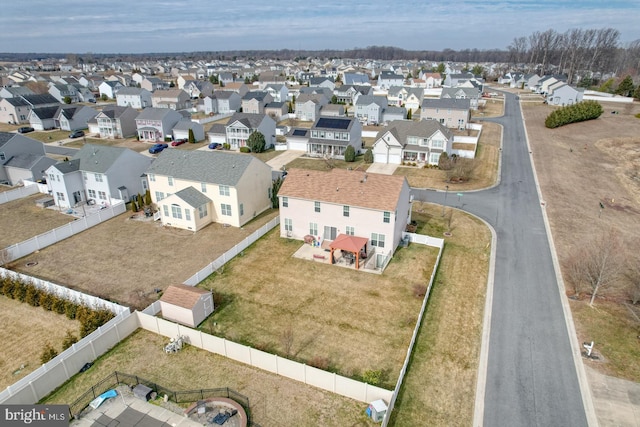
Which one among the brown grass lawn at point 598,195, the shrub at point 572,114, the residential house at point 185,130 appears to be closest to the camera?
the brown grass lawn at point 598,195

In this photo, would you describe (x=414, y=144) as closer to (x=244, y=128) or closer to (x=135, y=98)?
(x=244, y=128)

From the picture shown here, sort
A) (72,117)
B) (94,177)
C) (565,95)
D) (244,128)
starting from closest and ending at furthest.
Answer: (94,177)
(244,128)
(72,117)
(565,95)

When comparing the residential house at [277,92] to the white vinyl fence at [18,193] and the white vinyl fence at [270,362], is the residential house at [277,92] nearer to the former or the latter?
the white vinyl fence at [18,193]

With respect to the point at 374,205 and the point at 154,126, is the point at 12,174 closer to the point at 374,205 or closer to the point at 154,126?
the point at 154,126

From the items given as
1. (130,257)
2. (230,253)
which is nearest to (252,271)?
(230,253)

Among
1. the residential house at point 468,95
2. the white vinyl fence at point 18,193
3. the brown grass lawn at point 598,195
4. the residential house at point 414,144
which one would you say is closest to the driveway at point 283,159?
the residential house at point 414,144

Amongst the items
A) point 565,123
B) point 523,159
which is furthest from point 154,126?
point 565,123

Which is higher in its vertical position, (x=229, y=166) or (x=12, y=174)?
(x=229, y=166)
